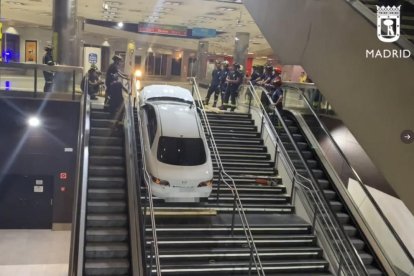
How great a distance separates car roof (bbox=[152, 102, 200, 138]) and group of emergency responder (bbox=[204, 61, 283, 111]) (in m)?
3.38

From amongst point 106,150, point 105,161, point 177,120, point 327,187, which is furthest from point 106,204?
point 327,187

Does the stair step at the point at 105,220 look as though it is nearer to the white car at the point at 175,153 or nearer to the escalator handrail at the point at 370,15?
the white car at the point at 175,153

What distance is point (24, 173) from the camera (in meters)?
13.7

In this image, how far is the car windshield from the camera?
9125 millimetres

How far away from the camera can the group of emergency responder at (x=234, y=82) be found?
41.8ft

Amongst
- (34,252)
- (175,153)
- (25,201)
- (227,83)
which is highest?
(227,83)

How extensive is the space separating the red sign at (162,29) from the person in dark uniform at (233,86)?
1060 cm

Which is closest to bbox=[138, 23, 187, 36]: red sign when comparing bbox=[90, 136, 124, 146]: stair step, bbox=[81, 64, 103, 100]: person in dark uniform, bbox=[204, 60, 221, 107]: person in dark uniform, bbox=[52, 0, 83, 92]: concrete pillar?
bbox=[52, 0, 83, 92]: concrete pillar

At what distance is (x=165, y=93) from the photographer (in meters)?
11.0

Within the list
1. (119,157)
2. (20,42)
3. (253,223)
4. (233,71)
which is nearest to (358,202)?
(253,223)

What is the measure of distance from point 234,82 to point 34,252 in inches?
309

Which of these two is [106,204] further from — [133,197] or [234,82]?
[234,82]

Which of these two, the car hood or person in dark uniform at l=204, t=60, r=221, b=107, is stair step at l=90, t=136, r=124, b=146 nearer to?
the car hood

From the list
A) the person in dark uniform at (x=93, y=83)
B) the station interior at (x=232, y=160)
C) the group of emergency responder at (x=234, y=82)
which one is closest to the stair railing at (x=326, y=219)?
the station interior at (x=232, y=160)
